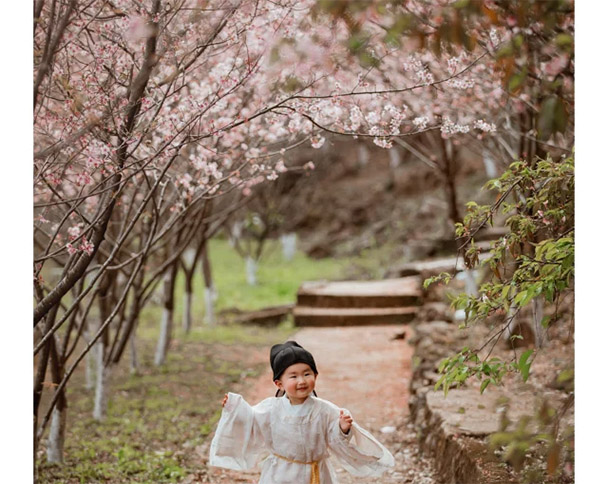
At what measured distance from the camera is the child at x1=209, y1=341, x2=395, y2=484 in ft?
7.60

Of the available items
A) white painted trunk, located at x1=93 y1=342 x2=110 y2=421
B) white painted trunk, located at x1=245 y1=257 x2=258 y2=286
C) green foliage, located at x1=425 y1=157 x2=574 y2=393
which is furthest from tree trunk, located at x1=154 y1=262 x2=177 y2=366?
white painted trunk, located at x1=245 y1=257 x2=258 y2=286

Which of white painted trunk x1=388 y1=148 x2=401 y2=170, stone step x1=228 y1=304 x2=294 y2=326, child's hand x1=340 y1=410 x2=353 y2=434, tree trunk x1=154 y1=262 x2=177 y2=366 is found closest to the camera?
child's hand x1=340 y1=410 x2=353 y2=434

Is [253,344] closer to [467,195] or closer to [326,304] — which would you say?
[326,304]

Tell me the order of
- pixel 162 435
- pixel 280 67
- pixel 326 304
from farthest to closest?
pixel 326 304 → pixel 162 435 → pixel 280 67

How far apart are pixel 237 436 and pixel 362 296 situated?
5.70 m

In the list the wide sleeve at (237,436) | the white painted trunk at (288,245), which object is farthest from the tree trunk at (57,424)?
the white painted trunk at (288,245)

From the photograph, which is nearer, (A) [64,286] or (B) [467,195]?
(A) [64,286]

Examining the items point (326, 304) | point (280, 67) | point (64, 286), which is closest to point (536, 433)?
point (64, 286)

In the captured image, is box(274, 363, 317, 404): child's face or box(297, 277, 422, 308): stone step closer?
box(274, 363, 317, 404): child's face

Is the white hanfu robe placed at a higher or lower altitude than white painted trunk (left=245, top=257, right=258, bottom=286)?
lower

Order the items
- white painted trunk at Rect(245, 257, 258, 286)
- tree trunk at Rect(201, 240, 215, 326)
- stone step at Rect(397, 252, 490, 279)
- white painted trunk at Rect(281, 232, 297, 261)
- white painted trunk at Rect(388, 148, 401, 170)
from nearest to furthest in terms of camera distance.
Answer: stone step at Rect(397, 252, 490, 279) < tree trunk at Rect(201, 240, 215, 326) < white painted trunk at Rect(245, 257, 258, 286) < white painted trunk at Rect(281, 232, 297, 261) < white painted trunk at Rect(388, 148, 401, 170)

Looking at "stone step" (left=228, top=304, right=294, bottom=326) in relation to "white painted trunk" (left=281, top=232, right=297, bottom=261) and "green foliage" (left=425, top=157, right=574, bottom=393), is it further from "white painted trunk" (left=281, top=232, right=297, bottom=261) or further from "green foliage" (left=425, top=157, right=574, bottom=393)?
"green foliage" (left=425, top=157, right=574, bottom=393)

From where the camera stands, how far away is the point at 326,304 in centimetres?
808

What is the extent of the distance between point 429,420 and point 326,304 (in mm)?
4583
